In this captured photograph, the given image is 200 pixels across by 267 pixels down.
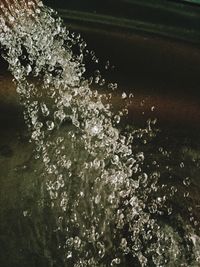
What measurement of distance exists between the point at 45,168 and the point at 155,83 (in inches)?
28.0

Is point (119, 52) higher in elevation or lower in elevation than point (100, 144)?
higher

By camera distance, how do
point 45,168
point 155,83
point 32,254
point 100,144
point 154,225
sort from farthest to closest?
point 155,83 → point 100,144 → point 45,168 → point 154,225 → point 32,254

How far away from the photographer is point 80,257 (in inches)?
61.9

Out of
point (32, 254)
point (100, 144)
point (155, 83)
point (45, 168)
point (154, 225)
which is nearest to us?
point (32, 254)

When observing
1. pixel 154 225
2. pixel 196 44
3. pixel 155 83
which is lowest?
pixel 154 225

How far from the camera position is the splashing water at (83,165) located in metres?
1.64

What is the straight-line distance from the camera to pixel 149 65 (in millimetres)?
2344

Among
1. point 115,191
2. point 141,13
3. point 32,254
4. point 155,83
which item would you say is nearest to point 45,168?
point 115,191

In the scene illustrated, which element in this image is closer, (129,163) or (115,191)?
(115,191)

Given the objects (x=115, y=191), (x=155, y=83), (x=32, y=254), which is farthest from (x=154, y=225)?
(x=155, y=83)

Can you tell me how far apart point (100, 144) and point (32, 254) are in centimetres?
64

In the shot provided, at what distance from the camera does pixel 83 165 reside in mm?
1941

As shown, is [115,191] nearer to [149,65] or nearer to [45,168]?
[45,168]

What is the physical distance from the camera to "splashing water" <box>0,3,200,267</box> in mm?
1645
